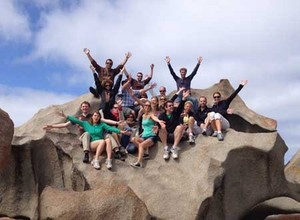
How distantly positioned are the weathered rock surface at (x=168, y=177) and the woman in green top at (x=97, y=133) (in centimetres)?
23

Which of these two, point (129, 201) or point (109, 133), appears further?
point (109, 133)

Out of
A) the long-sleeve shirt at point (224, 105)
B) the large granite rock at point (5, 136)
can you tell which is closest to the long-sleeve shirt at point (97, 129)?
the large granite rock at point (5, 136)

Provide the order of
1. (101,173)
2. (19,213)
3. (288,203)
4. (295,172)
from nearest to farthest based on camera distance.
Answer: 1. (19,213)
2. (101,173)
3. (288,203)
4. (295,172)

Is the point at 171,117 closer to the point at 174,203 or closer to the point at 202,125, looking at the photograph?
the point at 202,125

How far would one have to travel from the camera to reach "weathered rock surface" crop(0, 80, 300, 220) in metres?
9.73

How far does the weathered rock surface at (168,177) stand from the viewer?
9727 mm

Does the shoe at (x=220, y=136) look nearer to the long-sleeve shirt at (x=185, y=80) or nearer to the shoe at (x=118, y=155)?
the shoe at (x=118, y=155)

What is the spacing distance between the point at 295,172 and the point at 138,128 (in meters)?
4.95

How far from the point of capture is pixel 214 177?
10102 mm

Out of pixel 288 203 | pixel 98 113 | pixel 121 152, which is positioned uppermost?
pixel 98 113

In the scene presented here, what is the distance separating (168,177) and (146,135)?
1074 mm

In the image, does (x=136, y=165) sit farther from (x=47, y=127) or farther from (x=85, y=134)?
(x=47, y=127)

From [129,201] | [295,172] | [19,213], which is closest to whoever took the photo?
[129,201]

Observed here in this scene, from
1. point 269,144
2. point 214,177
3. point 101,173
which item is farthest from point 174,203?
point 269,144
